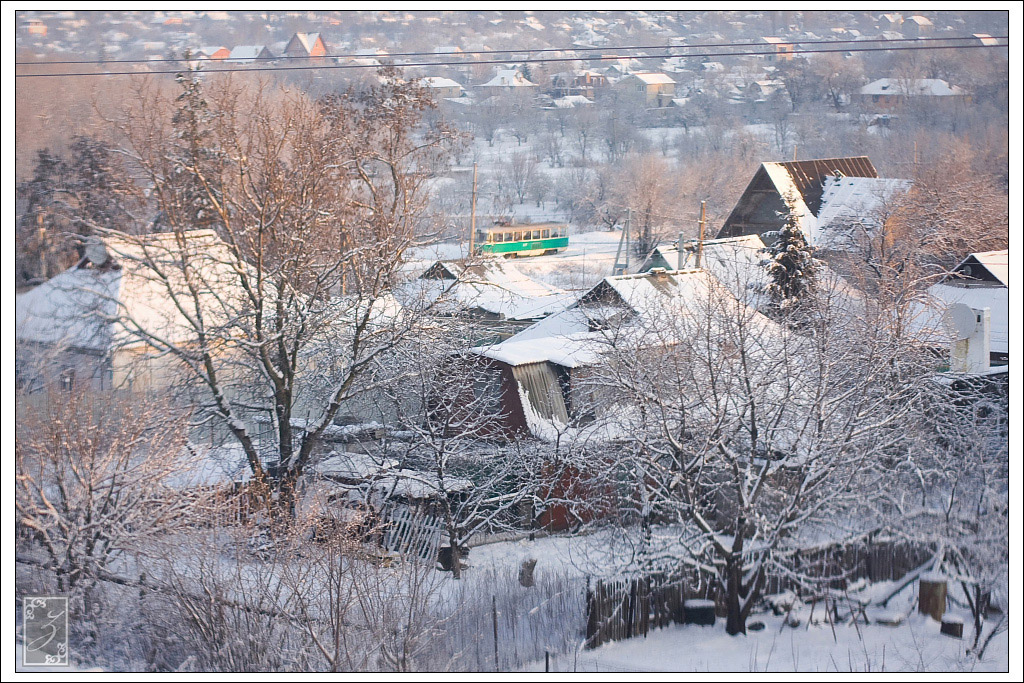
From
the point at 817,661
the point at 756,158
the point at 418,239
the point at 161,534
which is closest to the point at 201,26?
the point at 418,239

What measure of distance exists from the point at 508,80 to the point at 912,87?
11.3m

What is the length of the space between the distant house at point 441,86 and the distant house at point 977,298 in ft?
33.0

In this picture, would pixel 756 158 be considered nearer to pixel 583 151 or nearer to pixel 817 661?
pixel 583 151

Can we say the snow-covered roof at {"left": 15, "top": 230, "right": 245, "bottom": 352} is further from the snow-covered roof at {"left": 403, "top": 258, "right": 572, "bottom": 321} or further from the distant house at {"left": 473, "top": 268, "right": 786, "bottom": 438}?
the distant house at {"left": 473, "top": 268, "right": 786, "bottom": 438}

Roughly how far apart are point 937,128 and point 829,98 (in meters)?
7.41

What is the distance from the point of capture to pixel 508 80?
20594 millimetres

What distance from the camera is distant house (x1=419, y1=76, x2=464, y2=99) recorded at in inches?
659

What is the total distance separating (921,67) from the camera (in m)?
21.1

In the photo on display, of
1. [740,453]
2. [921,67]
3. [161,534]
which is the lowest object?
[161,534]

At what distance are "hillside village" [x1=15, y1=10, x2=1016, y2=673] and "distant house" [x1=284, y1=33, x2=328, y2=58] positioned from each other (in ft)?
0.17

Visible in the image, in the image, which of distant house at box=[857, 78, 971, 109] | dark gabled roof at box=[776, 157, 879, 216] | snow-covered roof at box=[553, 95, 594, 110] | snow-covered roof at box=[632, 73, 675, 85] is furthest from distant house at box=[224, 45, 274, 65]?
snow-covered roof at box=[632, 73, 675, 85]

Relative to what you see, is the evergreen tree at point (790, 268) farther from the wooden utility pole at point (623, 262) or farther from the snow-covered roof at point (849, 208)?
the wooden utility pole at point (623, 262)

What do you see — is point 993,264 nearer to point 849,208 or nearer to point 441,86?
point 849,208

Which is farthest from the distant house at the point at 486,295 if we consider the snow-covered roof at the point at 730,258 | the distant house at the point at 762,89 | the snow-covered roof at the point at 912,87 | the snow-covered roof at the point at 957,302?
the distant house at the point at 762,89
